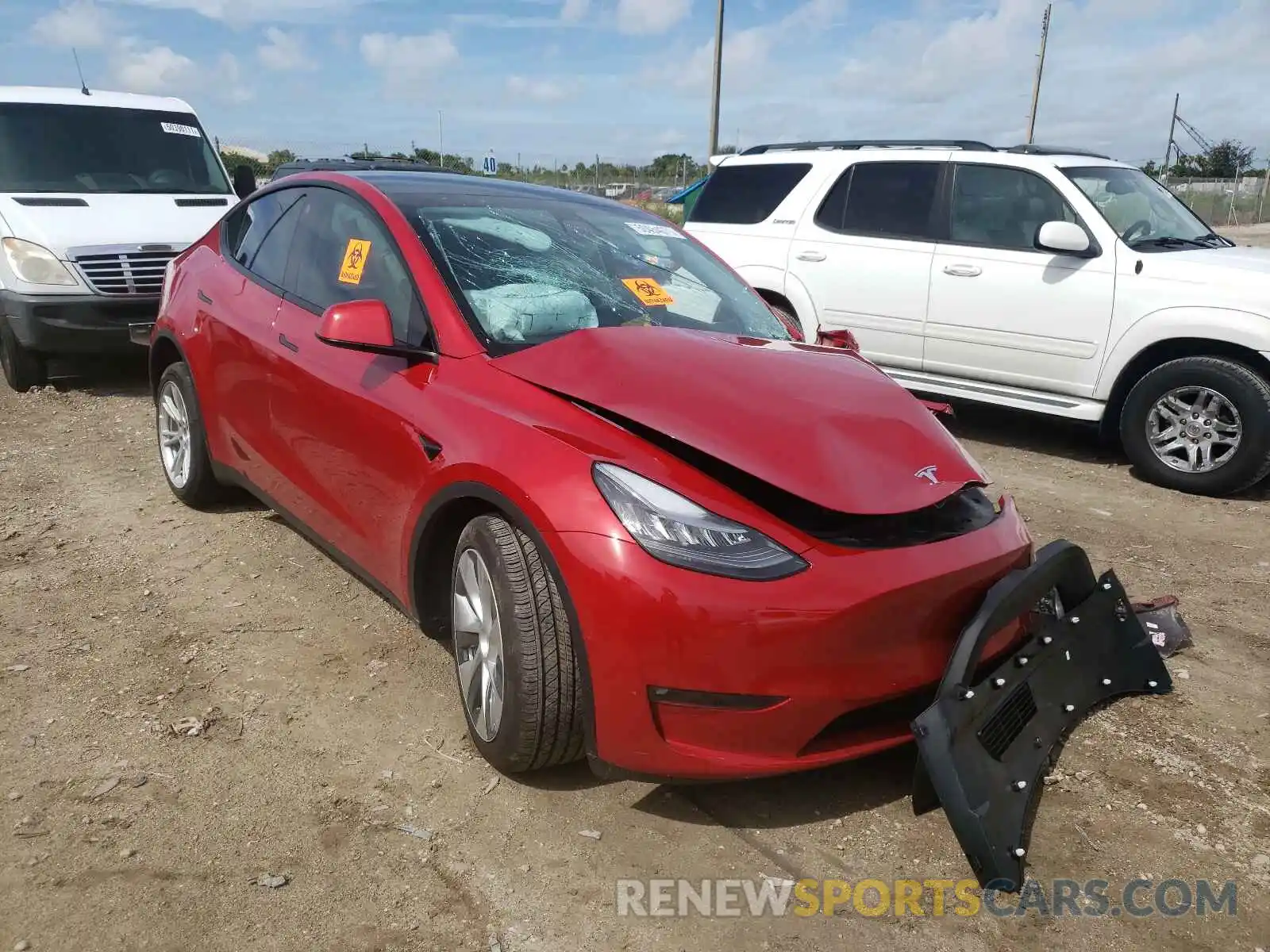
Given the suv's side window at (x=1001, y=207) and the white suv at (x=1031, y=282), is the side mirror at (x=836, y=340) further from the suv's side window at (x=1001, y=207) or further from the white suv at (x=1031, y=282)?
the suv's side window at (x=1001, y=207)

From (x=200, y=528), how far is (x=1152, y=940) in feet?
13.4

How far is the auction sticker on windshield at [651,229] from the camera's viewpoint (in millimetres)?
3918

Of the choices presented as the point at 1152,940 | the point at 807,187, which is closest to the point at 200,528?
the point at 1152,940

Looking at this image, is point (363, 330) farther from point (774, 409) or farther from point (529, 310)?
point (774, 409)

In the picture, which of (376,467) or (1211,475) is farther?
(1211,475)

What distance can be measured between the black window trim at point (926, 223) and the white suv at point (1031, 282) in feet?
0.03

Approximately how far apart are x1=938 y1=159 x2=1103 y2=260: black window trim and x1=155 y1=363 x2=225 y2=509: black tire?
15.4 ft

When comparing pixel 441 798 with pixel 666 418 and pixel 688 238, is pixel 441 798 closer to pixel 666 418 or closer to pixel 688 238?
pixel 666 418

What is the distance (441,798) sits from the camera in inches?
107

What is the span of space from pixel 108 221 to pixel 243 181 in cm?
154

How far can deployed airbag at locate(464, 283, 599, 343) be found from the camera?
309 centimetres

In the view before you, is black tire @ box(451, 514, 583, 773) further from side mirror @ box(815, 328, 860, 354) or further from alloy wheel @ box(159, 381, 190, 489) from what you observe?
alloy wheel @ box(159, 381, 190, 489)

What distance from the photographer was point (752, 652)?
7.51 feet

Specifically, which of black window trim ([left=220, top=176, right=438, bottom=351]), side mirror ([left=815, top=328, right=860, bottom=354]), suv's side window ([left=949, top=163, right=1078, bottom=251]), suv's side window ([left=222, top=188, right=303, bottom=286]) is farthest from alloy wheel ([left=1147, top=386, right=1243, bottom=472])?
suv's side window ([left=222, top=188, right=303, bottom=286])
